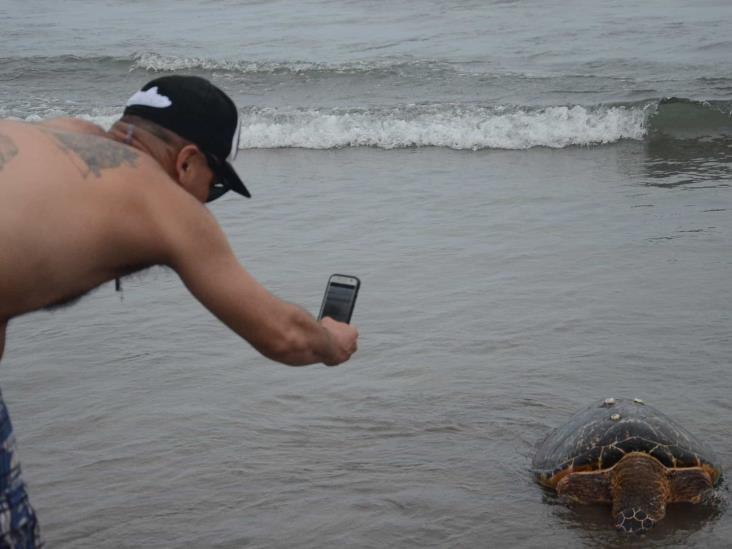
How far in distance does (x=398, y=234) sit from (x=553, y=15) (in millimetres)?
13330

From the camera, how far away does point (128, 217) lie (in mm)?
2555

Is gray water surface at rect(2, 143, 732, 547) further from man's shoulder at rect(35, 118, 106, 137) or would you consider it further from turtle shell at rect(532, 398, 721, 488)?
man's shoulder at rect(35, 118, 106, 137)

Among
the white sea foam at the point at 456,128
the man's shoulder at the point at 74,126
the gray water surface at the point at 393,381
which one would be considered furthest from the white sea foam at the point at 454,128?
the man's shoulder at the point at 74,126

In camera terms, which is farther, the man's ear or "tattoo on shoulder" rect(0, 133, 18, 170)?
the man's ear

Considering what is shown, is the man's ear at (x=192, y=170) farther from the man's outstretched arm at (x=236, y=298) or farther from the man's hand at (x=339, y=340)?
the man's hand at (x=339, y=340)

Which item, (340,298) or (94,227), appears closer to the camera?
(94,227)

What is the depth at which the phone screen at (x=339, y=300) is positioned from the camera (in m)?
3.38

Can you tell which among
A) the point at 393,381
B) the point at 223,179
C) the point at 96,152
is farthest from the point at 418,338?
the point at 96,152

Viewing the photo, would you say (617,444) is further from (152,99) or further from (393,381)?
(152,99)

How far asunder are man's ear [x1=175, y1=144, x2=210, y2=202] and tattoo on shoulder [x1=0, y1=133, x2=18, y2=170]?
1.28 ft

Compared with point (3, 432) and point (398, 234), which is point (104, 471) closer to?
point (3, 432)

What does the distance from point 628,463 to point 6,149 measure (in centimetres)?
308

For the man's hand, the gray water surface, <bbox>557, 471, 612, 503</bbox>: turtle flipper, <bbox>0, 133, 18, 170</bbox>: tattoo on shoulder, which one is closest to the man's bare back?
<bbox>0, 133, 18, 170</bbox>: tattoo on shoulder

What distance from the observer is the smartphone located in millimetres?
3381
